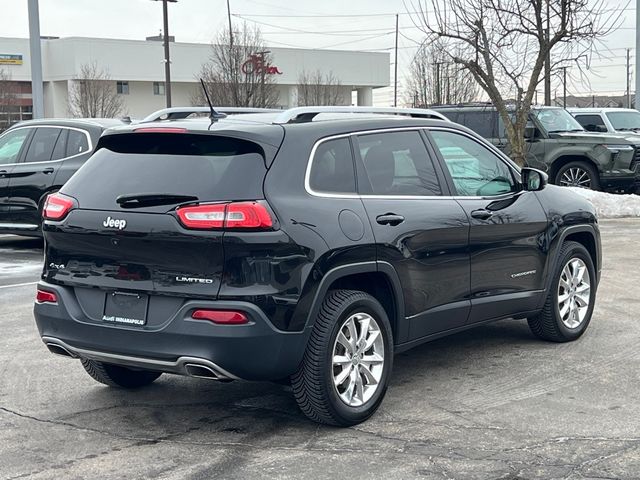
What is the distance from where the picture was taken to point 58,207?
5.55 m

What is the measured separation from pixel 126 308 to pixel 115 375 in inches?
45.0

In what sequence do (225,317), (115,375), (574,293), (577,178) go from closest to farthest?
(225,317) < (115,375) < (574,293) < (577,178)

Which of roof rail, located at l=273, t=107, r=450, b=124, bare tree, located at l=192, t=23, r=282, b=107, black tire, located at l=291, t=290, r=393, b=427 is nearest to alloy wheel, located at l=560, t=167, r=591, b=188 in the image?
roof rail, located at l=273, t=107, r=450, b=124

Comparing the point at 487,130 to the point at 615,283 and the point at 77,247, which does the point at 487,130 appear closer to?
the point at 615,283

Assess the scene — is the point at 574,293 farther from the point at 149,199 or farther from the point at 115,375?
the point at 149,199

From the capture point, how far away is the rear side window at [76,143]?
1300cm

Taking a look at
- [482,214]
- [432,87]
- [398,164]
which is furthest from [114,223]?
[432,87]

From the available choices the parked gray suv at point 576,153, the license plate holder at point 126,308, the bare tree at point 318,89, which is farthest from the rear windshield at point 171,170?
the bare tree at point 318,89

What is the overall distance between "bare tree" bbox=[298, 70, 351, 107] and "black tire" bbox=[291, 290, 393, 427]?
6108cm

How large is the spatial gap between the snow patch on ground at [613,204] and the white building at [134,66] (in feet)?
147

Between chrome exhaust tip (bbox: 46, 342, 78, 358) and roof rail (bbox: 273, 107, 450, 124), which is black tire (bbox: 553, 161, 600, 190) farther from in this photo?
chrome exhaust tip (bbox: 46, 342, 78, 358)

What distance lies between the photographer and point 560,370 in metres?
6.67

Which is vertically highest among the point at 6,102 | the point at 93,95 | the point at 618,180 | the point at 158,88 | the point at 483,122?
the point at 158,88

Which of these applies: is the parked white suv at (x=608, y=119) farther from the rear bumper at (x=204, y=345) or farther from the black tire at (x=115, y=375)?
the rear bumper at (x=204, y=345)
